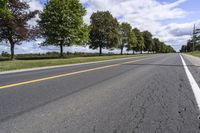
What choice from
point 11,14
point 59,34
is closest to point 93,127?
point 11,14

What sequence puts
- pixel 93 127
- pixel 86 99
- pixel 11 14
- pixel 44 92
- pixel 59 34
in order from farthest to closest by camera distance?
pixel 59 34 < pixel 11 14 < pixel 44 92 < pixel 86 99 < pixel 93 127

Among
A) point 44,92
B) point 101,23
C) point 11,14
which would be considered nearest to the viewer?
point 44,92

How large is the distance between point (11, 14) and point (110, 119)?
26153 mm

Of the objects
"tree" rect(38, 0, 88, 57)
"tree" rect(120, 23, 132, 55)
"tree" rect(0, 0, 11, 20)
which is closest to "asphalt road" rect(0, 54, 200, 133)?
"tree" rect(0, 0, 11, 20)

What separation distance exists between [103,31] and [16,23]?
3164cm

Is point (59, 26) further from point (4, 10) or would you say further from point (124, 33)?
point (124, 33)

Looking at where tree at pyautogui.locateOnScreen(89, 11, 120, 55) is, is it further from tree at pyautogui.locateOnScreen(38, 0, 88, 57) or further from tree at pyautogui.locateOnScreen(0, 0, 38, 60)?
tree at pyautogui.locateOnScreen(0, 0, 38, 60)

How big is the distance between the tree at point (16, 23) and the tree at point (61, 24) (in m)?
8.42

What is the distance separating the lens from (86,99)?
22.1ft

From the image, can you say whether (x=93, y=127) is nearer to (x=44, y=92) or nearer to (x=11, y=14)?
(x=44, y=92)

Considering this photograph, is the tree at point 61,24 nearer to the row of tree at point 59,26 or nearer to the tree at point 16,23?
the row of tree at point 59,26

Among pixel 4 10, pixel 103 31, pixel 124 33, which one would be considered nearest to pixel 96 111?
pixel 4 10

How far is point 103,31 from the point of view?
5950 centimetres

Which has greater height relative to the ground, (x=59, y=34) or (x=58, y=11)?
(x=58, y=11)
